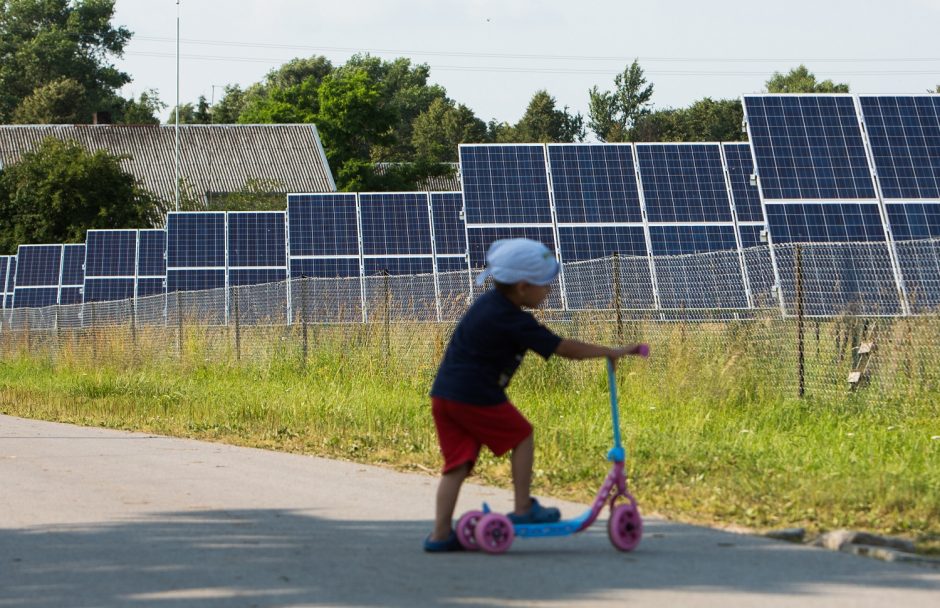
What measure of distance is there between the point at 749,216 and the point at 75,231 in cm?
3274

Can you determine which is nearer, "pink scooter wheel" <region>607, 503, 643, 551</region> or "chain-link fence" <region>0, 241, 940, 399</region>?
"pink scooter wheel" <region>607, 503, 643, 551</region>

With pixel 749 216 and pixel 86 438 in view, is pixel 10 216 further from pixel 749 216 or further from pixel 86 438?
pixel 86 438

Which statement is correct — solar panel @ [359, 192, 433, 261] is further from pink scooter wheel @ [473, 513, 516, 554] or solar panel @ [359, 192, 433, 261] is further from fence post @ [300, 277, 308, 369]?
pink scooter wheel @ [473, 513, 516, 554]

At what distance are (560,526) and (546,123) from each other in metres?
107

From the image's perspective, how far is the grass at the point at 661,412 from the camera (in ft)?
26.8

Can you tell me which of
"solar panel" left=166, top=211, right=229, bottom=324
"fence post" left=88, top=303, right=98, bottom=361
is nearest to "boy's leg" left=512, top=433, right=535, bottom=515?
"fence post" left=88, top=303, right=98, bottom=361

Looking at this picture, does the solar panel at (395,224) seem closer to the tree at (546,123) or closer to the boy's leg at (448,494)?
the boy's leg at (448,494)

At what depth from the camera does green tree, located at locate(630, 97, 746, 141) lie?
336 ft

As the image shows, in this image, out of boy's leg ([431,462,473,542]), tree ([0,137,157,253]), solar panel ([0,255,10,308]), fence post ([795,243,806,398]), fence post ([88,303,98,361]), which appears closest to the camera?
boy's leg ([431,462,473,542])

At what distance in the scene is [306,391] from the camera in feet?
53.3

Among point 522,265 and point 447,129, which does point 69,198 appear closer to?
point 522,265

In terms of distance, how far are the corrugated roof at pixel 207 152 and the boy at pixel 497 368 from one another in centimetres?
5586

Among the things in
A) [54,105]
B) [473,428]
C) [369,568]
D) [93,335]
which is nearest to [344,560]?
[369,568]

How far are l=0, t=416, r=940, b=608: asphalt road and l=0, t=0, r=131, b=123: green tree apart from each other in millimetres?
94207
